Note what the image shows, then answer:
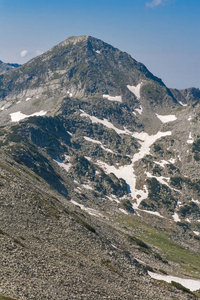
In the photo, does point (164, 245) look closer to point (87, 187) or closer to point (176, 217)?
point (176, 217)

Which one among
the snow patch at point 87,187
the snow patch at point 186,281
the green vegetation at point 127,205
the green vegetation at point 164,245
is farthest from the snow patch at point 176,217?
the snow patch at point 186,281

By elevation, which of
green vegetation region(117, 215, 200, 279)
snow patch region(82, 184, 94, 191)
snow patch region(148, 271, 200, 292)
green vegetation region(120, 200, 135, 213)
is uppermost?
green vegetation region(120, 200, 135, 213)

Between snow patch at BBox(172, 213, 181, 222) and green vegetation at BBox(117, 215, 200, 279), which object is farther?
snow patch at BBox(172, 213, 181, 222)

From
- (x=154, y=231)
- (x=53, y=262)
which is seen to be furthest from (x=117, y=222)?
(x=53, y=262)

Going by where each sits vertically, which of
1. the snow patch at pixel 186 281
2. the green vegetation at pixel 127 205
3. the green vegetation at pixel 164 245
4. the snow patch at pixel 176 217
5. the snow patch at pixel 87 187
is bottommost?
the snow patch at pixel 186 281

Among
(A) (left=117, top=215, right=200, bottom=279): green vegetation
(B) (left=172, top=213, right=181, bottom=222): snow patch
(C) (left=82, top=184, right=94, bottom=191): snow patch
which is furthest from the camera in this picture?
(C) (left=82, top=184, right=94, bottom=191): snow patch

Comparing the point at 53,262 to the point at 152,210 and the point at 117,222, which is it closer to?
the point at 117,222

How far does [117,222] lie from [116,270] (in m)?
90.5

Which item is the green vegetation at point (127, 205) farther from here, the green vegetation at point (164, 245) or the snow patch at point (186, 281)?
the snow patch at point (186, 281)

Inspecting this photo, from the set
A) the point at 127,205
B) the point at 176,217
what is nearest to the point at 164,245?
the point at 127,205

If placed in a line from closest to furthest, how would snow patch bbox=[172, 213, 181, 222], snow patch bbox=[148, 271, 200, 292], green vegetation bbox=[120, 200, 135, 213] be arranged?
1. snow patch bbox=[148, 271, 200, 292]
2. green vegetation bbox=[120, 200, 135, 213]
3. snow patch bbox=[172, 213, 181, 222]

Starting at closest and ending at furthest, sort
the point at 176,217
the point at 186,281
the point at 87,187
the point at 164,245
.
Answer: the point at 186,281 → the point at 164,245 → the point at 176,217 → the point at 87,187

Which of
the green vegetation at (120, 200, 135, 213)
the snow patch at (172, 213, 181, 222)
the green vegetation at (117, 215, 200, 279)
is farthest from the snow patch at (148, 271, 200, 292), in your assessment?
the snow patch at (172, 213, 181, 222)

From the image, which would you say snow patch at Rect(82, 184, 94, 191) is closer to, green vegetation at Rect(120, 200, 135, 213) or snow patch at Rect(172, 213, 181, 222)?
green vegetation at Rect(120, 200, 135, 213)
